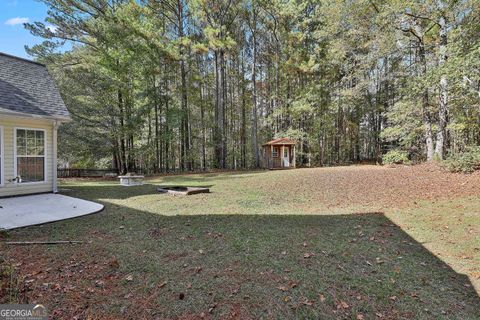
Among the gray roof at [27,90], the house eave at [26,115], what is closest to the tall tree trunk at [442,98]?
the house eave at [26,115]

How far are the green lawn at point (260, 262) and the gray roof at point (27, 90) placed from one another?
164 inches

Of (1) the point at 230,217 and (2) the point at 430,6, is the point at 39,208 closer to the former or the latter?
(1) the point at 230,217

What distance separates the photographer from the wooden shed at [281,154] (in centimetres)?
1992

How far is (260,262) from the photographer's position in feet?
11.5

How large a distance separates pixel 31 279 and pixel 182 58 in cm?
1724

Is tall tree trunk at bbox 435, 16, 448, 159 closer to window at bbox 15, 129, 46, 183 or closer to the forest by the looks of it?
the forest

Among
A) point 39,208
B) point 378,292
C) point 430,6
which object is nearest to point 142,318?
point 378,292

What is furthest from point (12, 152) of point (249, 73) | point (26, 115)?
point (249, 73)

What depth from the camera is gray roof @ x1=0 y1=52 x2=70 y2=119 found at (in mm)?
7559

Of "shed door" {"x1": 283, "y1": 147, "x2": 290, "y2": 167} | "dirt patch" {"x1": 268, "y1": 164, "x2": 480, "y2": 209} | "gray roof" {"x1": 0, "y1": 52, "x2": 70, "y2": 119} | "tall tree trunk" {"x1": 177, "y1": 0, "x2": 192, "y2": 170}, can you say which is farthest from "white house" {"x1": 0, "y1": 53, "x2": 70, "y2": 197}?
"shed door" {"x1": 283, "y1": 147, "x2": 290, "y2": 167}

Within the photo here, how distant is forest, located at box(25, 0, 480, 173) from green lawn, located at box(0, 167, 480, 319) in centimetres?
704

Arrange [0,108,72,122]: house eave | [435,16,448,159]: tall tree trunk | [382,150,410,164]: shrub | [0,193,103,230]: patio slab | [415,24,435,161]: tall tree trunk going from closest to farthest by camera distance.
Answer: [0,193,103,230]: patio slab
[0,108,72,122]: house eave
[435,16,448,159]: tall tree trunk
[415,24,435,161]: tall tree trunk
[382,150,410,164]: shrub

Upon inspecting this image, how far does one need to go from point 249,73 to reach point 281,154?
30.8ft

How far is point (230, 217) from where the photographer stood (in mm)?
5773
